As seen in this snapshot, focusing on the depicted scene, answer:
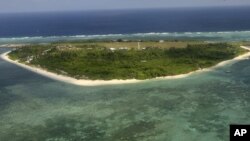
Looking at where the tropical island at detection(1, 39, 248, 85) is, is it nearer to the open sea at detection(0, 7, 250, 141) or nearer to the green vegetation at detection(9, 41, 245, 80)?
the green vegetation at detection(9, 41, 245, 80)

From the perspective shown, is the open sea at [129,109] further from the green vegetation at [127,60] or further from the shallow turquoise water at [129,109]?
the green vegetation at [127,60]

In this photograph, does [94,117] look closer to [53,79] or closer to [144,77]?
[144,77]

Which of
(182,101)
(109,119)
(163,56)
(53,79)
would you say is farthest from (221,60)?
(109,119)

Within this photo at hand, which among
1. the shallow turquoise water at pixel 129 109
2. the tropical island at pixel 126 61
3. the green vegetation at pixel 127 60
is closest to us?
the shallow turquoise water at pixel 129 109

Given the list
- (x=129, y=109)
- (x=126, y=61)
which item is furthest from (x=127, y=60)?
(x=129, y=109)

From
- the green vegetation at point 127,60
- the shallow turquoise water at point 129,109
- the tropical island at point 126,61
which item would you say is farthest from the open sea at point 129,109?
the green vegetation at point 127,60

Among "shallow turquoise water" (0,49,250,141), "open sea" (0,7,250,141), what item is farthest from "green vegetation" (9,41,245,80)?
"shallow turquoise water" (0,49,250,141)

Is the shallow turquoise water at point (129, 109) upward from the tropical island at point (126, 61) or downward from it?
downward
